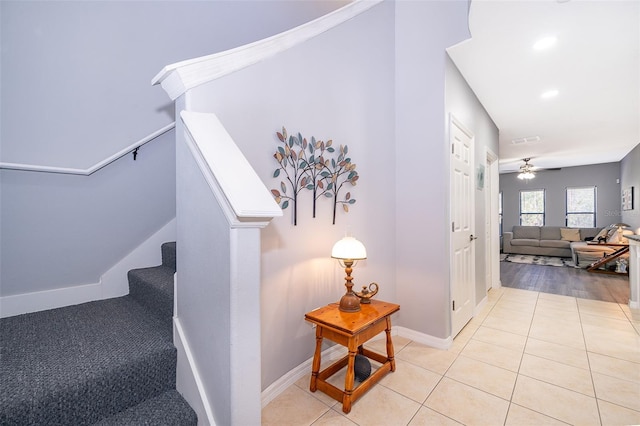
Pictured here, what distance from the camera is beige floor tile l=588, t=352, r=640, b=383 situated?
2074 mm

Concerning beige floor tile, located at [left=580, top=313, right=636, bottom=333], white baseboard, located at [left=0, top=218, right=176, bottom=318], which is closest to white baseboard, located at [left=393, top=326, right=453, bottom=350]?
beige floor tile, located at [left=580, top=313, right=636, bottom=333]

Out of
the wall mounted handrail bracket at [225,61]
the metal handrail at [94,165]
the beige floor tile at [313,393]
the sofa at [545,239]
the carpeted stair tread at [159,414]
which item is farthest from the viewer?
the sofa at [545,239]

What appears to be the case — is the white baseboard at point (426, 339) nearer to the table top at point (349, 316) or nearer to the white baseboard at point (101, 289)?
the table top at point (349, 316)

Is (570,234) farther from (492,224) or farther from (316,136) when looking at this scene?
(316,136)

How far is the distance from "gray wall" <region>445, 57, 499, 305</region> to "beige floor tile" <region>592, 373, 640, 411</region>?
4.79 feet

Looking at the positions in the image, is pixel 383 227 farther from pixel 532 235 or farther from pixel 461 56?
pixel 532 235

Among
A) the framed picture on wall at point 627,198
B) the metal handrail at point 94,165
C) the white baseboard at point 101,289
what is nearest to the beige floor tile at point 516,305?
the white baseboard at point 101,289

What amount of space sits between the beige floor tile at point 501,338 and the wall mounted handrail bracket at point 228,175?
8.36ft

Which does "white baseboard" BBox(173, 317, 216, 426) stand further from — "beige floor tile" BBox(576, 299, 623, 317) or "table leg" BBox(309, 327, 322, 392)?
"beige floor tile" BBox(576, 299, 623, 317)

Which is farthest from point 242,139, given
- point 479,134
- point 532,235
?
point 532,235

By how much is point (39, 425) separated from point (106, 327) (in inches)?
24.2

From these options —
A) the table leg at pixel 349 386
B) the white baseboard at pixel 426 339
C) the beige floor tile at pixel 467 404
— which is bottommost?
the beige floor tile at pixel 467 404

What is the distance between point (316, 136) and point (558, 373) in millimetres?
2446

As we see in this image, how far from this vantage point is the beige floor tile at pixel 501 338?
2.57 m
